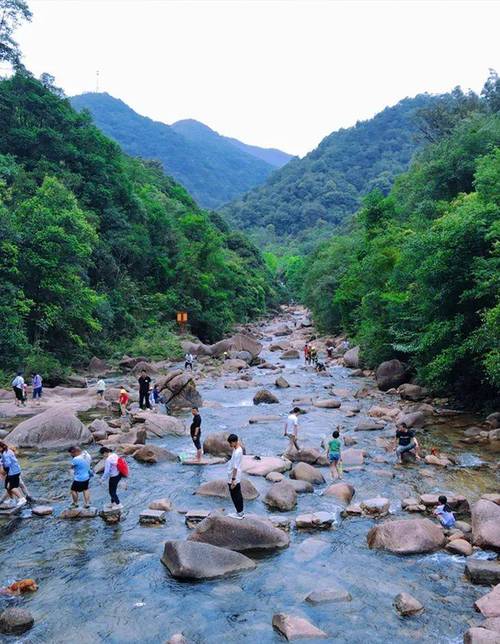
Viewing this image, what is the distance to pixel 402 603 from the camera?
924 cm

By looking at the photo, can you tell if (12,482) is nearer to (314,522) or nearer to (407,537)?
(314,522)

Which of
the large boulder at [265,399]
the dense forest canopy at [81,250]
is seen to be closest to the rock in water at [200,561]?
the large boulder at [265,399]

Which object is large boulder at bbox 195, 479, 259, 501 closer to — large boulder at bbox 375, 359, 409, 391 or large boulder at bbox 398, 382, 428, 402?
large boulder at bbox 398, 382, 428, 402

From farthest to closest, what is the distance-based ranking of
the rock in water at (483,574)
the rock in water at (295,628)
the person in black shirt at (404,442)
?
1. the person in black shirt at (404,442)
2. the rock in water at (483,574)
3. the rock in water at (295,628)

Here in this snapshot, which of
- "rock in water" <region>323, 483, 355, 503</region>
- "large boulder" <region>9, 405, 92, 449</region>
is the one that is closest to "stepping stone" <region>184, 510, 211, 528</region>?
"rock in water" <region>323, 483, 355, 503</region>

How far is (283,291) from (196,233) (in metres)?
58.1

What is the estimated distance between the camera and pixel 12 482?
1362cm

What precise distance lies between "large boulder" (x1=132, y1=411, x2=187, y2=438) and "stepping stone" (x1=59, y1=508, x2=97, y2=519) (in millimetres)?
7739

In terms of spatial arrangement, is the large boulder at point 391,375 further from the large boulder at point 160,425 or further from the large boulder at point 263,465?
the large boulder at point 263,465

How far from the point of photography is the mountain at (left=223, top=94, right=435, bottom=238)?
156250 mm

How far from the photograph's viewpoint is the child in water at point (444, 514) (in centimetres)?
1230

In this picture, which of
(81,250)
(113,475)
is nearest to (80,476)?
(113,475)

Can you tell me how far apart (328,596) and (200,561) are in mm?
2299

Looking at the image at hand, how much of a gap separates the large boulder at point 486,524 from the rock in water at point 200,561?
4.51 m
